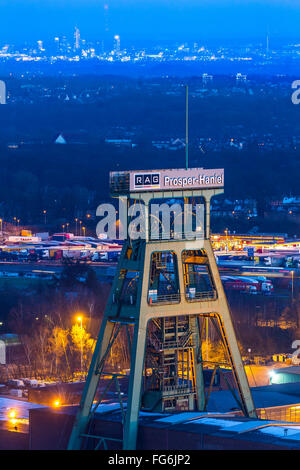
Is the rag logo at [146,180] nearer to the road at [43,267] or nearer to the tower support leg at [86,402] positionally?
the tower support leg at [86,402]

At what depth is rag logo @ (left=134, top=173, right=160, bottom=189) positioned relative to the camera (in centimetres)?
2981

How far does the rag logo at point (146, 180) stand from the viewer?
29.8 meters

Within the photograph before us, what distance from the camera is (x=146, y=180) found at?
98.1 feet

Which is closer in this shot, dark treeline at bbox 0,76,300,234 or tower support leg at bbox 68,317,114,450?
tower support leg at bbox 68,317,114,450

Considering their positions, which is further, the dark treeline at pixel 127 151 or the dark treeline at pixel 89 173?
the dark treeline at pixel 127 151

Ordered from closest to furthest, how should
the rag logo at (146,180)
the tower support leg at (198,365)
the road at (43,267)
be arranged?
the rag logo at (146,180)
the tower support leg at (198,365)
the road at (43,267)

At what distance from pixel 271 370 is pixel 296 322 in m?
19.3

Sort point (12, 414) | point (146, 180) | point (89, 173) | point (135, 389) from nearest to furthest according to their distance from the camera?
point (135, 389), point (146, 180), point (12, 414), point (89, 173)

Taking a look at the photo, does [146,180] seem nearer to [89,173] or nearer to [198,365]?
[198,365]
